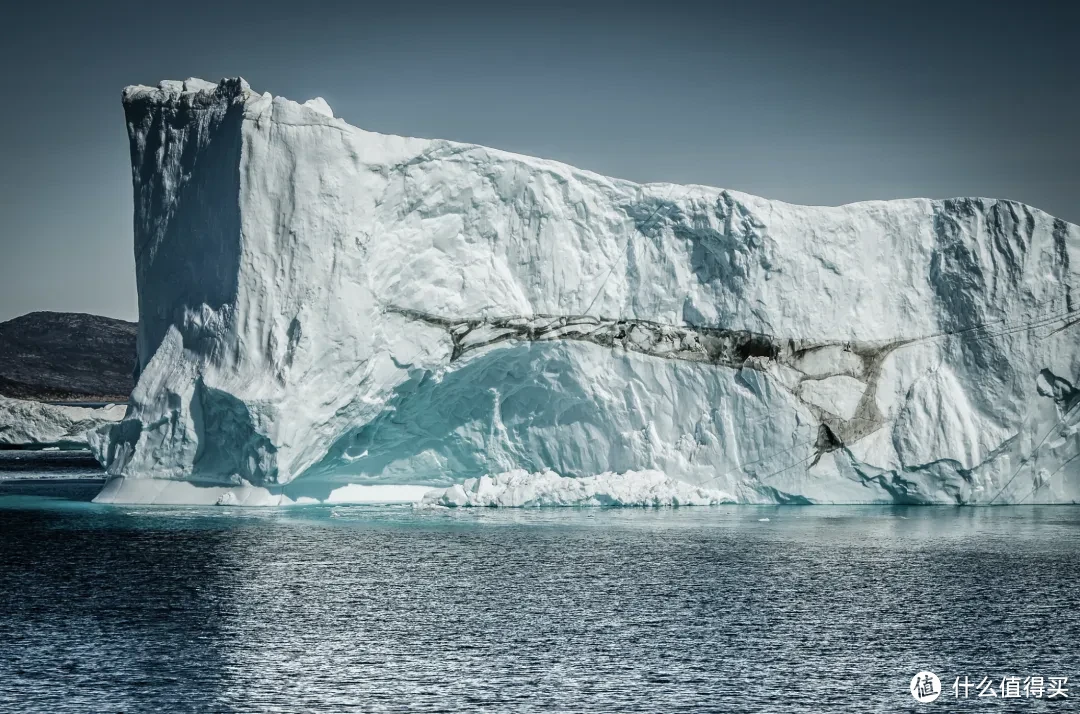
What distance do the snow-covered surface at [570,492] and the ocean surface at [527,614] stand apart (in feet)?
6.70

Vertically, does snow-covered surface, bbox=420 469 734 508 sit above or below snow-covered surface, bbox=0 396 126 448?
below

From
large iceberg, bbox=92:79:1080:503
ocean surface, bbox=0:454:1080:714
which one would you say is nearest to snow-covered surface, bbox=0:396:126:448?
large iceberg, bbox=92:79:1080:503

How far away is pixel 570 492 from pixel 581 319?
8.95 feet

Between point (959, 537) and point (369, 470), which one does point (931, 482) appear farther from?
point (369, 470)

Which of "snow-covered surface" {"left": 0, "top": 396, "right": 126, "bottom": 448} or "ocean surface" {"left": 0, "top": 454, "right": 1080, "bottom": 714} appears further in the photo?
"snow-covered surface" {"left": 0, "top": 396, "right": 126, "bottom": 448}

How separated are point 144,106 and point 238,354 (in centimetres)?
465

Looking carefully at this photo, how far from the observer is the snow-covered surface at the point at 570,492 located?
17188 mm

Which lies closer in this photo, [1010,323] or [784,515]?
[784,515]

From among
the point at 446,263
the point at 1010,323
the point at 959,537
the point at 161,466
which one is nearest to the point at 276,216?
the point at 446,263

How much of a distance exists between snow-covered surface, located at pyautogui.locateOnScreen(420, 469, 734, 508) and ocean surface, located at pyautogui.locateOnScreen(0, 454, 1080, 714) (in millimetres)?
2041

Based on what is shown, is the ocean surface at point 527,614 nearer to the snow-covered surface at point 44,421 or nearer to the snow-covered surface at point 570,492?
the snow-covered surface at point 570,492

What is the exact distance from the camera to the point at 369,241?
54.9 feet

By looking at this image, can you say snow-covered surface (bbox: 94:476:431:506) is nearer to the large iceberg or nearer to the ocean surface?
the large iceberg

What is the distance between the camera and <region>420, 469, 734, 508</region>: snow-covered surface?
17.2 metres
